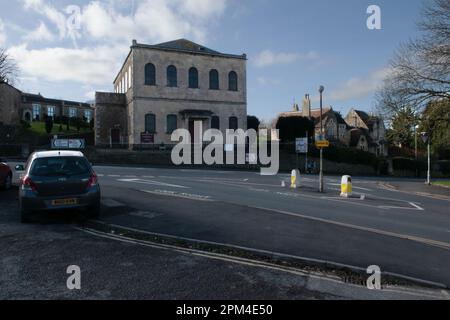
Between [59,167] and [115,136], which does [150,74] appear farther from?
[59,167]

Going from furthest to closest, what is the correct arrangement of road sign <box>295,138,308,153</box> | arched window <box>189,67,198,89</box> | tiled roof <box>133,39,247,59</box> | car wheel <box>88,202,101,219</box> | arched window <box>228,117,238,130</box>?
arched window <box>228,117,238,130</box>, arched window <box>189,67,198,89</box>, tiled roof <box>133,39,247,59</box>, road sign <box>295,138,308,153</box>, car wheel <box>88,202,101,219</box>

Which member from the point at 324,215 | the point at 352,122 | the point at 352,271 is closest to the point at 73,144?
the point at 324,215

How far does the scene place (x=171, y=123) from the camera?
44.8 m

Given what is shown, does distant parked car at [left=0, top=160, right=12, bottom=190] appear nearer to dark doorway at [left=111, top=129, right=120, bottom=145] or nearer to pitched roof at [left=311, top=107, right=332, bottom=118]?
dark doorway at [left=111, top=129, right=120, bottom=145]

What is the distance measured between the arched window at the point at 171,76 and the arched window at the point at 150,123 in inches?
170

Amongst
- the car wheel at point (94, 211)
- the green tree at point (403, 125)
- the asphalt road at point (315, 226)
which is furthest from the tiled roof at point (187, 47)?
the car wheel at point (94, 211)

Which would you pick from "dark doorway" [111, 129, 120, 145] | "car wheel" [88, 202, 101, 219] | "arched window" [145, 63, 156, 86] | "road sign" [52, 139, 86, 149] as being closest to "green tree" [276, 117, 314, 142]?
"arched window" [145, 63, 156, 86]

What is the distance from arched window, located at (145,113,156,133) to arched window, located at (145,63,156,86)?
12.2 feet

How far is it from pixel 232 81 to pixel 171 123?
978cm

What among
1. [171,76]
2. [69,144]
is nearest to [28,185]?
[69,144]

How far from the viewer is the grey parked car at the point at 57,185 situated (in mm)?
8578

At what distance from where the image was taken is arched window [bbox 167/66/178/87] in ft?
147

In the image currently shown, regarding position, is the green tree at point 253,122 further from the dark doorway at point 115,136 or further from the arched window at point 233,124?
the dark doorway at point 115,136
